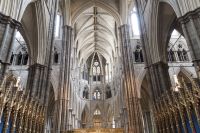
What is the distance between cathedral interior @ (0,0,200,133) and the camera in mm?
Result: 8477

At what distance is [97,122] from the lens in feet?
117

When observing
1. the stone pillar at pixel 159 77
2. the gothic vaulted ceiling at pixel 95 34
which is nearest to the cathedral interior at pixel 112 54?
the stone pillar at pixel 159 77

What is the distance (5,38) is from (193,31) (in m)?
8.10

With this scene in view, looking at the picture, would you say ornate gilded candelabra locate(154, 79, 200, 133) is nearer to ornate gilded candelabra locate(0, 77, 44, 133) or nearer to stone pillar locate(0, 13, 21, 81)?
ornate gilded candelabra locate(0, 77, 44, 133)

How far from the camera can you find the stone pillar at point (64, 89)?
19.0 m

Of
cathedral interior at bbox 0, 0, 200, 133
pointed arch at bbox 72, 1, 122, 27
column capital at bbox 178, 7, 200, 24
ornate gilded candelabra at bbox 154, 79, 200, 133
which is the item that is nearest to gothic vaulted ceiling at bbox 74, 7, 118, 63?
cathedral interior at bbox 0, 0, 200, 133

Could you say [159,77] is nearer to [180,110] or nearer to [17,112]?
[180,110]

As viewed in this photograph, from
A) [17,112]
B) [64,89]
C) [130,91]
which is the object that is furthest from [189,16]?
[64,89]

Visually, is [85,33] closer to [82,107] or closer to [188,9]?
[82,107]

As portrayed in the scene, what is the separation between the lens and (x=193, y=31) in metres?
8.86

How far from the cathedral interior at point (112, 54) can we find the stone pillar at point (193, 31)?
41 mm

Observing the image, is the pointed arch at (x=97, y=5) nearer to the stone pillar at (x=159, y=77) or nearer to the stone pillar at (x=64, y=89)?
the stone pillar at (x=64, y=89)

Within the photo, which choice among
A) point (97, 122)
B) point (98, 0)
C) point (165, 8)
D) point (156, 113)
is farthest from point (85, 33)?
point (156, 113)

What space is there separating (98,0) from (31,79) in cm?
1684
